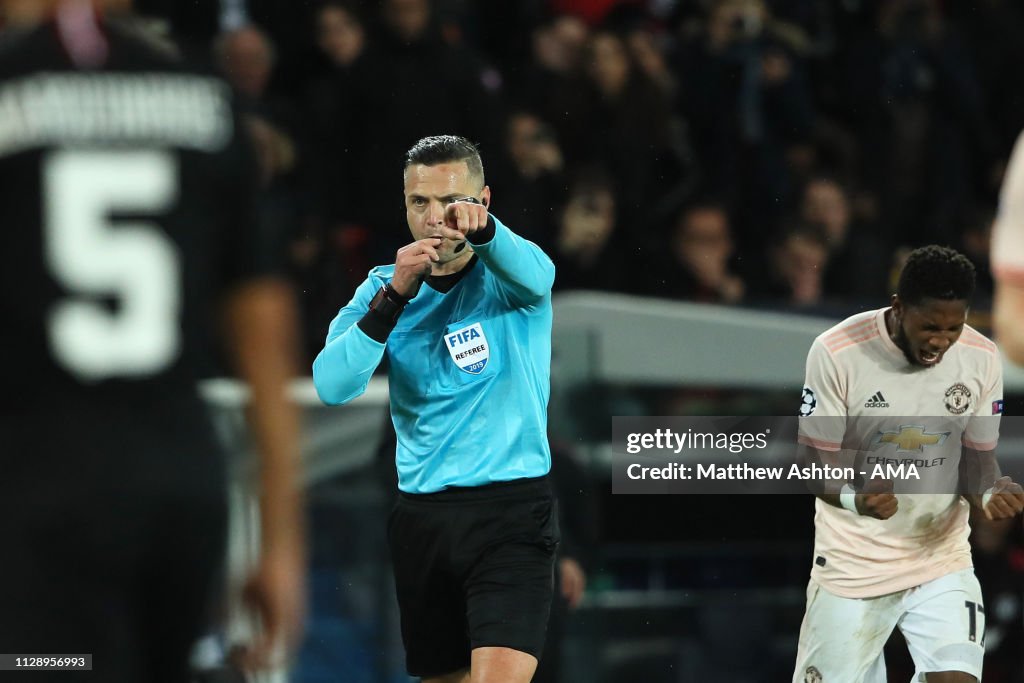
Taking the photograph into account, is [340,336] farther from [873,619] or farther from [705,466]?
[705,466]

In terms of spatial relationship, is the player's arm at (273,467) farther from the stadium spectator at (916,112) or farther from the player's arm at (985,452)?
the stadium spectator at (916,112)

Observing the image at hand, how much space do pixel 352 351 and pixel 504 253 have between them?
1.75 feet

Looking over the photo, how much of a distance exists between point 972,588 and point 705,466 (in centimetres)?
171

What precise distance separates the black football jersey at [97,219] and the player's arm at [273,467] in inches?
3.8

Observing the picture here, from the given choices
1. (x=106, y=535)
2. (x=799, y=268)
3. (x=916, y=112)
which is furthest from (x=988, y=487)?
(x=916, y=112)

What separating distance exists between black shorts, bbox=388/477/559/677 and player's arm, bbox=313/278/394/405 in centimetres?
39

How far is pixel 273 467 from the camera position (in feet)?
8.78

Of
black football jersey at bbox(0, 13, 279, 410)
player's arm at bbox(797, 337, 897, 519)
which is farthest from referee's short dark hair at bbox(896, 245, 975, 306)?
black football jersey at bbox(0, 13, 279, 410)

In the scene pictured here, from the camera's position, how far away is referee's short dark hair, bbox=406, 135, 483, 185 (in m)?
4.85

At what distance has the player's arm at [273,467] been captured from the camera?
8.63ft

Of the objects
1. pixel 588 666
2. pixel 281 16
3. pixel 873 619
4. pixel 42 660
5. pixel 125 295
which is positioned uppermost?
pixel 281 16

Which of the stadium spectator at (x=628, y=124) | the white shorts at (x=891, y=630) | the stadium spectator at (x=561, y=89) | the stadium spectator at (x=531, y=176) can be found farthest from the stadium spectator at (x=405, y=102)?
the white shorts at (x=891, y=630)

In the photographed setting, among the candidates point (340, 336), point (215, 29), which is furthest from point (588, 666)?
point (215, 29)

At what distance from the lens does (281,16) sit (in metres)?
8.28
